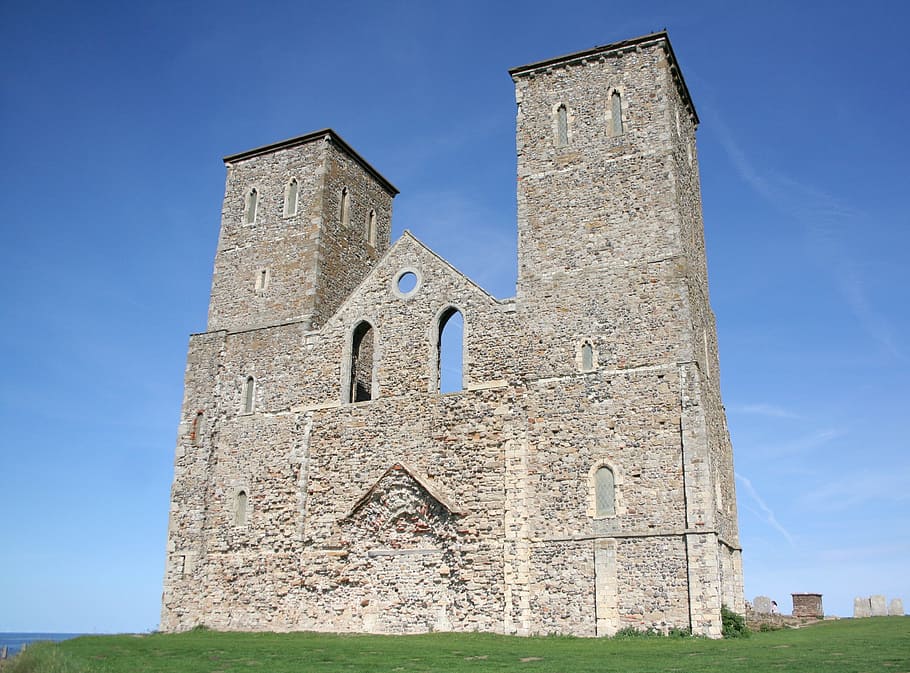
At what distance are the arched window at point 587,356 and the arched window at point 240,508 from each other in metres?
11.0

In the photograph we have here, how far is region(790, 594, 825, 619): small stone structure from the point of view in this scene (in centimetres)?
3097

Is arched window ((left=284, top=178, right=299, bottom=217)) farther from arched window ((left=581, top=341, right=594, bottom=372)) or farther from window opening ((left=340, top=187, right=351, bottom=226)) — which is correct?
arched window ((left=581, top=341, right=594, bottom=372))

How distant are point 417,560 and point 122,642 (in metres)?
7.57

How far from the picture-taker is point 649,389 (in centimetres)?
2267

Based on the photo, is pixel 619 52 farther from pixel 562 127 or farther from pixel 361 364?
pixel 361 364

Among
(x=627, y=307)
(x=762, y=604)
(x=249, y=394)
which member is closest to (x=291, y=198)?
(x=249, y=394)

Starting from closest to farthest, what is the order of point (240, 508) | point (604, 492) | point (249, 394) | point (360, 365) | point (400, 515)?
point (604, 492), point (400, 515), point (240, 508), point (249, 394), point (360, 365)

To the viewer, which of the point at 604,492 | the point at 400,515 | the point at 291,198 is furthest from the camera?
the point at 291,198

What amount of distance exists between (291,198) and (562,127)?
9758 mm

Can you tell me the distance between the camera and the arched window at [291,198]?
30.6 meters

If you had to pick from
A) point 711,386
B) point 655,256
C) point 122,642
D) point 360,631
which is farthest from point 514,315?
point 122,642

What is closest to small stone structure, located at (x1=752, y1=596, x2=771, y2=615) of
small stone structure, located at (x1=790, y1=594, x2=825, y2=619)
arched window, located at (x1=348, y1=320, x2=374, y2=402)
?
small stone structure, located at (x1=790, y1=594, x2=825, y2=619)

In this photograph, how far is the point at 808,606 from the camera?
31188 mm

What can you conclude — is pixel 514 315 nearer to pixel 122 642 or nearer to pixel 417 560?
pixel 417 560
